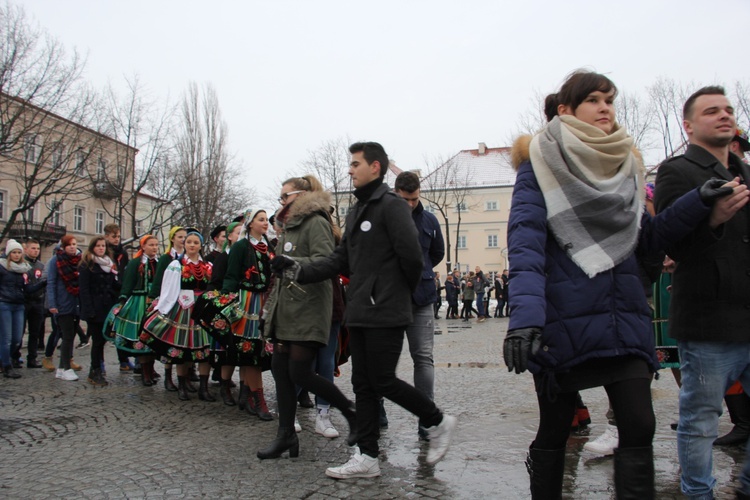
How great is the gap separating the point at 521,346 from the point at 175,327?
5361mm

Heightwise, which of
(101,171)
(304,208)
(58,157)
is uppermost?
(101,171)

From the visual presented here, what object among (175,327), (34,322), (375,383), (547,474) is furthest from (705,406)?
(34,322)

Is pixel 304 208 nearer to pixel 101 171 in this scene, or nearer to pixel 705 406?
pixel 705 406

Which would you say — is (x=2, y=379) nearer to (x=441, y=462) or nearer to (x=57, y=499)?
(x=57, y=499)

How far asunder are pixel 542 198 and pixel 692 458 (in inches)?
55.5

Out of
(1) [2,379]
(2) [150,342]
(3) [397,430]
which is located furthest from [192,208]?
(3) [397,430]

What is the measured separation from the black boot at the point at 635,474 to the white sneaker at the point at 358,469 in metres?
1.79

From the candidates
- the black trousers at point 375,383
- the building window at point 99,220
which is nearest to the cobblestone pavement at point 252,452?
the black trousers at point 375,383

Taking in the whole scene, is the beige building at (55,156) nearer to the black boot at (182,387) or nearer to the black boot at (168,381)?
the black boot at (168,381)

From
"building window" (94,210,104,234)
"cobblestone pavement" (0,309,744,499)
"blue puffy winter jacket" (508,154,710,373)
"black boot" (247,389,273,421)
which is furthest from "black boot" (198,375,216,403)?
"building window" (94,210,104,234)

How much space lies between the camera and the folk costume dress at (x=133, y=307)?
305 inches

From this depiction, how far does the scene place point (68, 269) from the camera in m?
8.96

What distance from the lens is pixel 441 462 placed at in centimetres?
406

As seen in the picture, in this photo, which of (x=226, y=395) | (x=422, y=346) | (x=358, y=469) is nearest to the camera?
(x=358, y=469)
